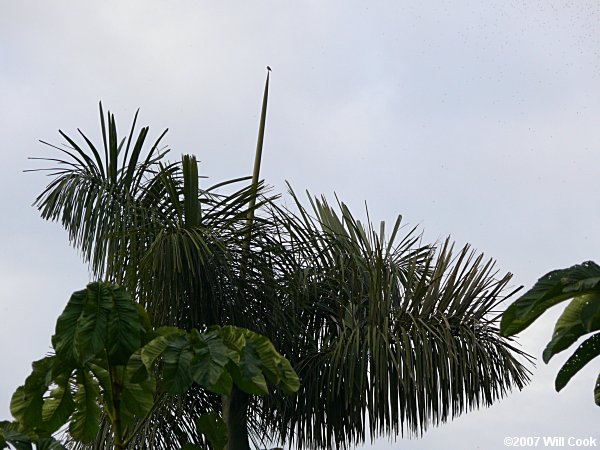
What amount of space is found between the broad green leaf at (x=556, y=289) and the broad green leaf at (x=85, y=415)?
9.87ft

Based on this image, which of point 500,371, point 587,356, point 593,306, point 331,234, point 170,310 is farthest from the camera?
point 331,234

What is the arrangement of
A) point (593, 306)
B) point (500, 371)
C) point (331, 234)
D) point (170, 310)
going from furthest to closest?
1. point (331, 234)
2. point (500, 371)
3. point (170, 310)
4. point (593, 306)

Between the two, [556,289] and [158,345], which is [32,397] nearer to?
[158,345]

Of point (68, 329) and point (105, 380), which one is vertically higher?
point (68, 329)

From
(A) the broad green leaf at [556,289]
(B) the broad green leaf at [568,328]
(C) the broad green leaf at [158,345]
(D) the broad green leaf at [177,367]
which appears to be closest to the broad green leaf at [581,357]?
(B) the broad green leaf at [568,328]

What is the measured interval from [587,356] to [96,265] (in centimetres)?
377

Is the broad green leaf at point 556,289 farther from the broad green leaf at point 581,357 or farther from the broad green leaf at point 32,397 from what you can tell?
the broad green leaf at point 32,397

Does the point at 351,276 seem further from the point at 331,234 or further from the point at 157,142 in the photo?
the point at 157,142

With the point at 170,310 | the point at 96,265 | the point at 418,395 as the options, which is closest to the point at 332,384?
the point at 418,395

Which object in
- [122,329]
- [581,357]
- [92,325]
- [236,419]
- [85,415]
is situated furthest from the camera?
[236,419]

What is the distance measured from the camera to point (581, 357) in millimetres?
8172

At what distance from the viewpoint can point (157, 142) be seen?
9914 mm

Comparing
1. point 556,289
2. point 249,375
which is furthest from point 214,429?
point 556,289

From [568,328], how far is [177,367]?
251 centimetres
